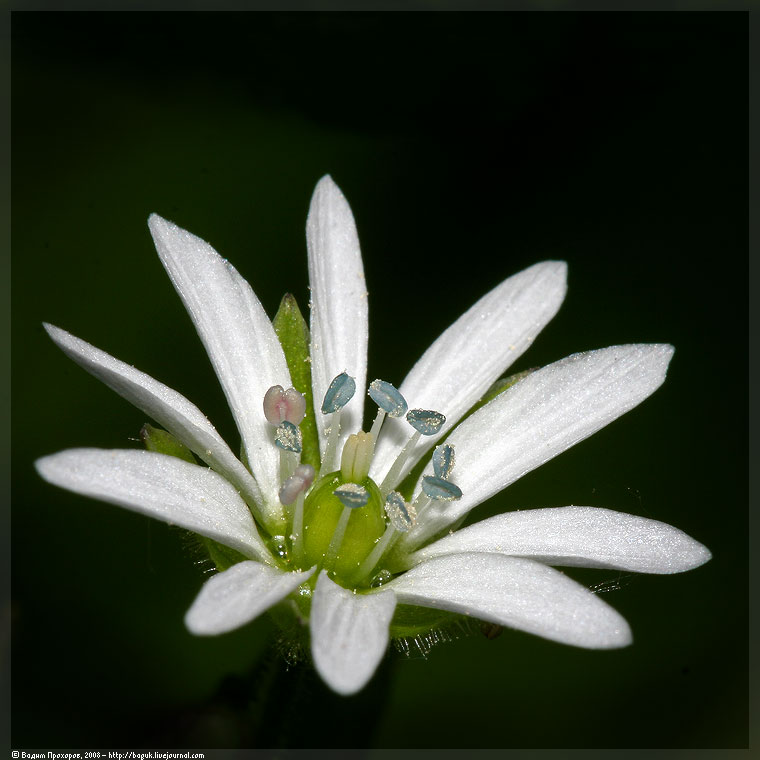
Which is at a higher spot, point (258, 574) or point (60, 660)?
point (258, 574)

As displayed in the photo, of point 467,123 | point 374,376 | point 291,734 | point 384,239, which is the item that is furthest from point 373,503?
point 467,123

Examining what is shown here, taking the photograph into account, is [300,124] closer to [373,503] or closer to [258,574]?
[373,503]

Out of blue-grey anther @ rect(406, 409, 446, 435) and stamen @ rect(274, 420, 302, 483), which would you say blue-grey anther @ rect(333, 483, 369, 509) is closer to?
Answer: stamen @ rect(274, 420, 302, 483)

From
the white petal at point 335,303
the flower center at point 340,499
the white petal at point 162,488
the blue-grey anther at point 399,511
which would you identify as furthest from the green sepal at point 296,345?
the white petal at point 162,488

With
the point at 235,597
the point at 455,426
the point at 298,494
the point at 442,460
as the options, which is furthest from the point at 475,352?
the point at 235,597

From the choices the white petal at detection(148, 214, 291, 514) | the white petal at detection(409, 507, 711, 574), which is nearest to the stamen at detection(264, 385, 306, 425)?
the white petal at detection(148, 214, 291, 514)

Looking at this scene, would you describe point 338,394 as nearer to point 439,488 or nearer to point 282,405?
point 282,405
